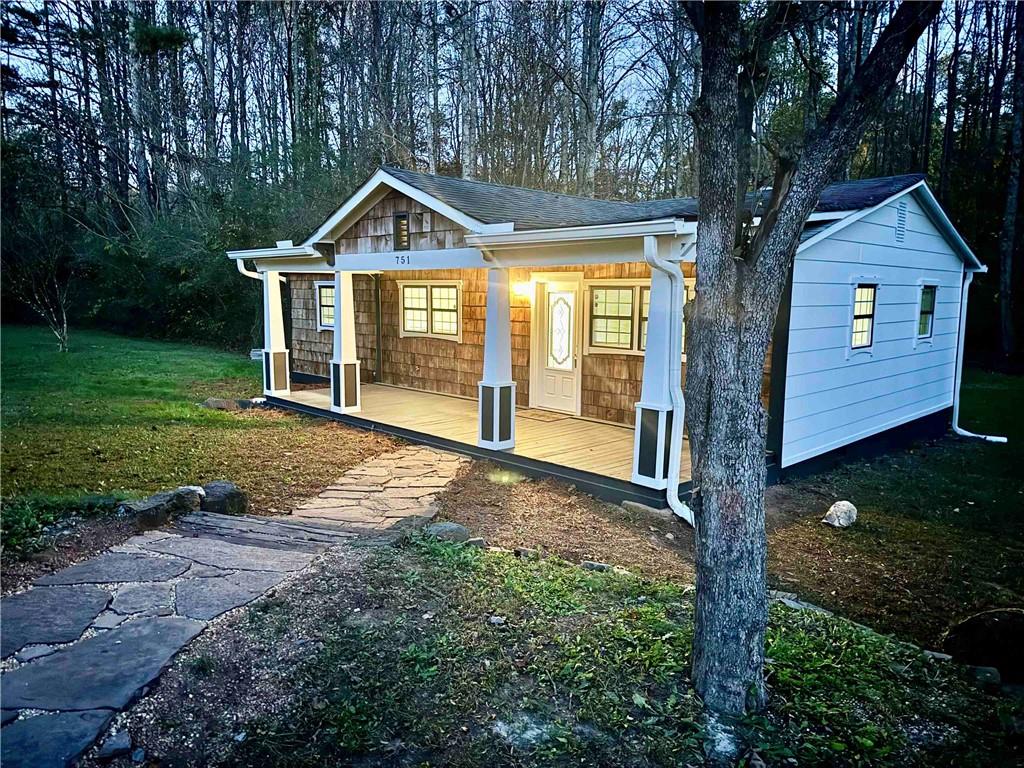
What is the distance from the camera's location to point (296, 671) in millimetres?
3109

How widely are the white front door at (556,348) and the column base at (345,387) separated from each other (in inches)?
109

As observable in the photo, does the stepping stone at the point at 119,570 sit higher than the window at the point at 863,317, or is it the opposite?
the window at the point at 863,317

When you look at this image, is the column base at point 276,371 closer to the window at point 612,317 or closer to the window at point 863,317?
the window at point 612,317

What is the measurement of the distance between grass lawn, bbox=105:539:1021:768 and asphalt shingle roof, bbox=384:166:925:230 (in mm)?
4974

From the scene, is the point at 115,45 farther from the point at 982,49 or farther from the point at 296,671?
the point at 982,49

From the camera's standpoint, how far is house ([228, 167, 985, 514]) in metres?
6.98

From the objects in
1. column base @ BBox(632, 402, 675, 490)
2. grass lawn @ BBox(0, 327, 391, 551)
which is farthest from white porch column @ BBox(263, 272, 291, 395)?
column base @ BBox(632, 402, 675, 490)

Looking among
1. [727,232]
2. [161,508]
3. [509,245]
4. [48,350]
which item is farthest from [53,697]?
[48,350]

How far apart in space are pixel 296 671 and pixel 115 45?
2247 cm

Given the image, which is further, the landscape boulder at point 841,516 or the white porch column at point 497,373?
the white porch column at point 497,373

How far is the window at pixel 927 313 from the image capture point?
10.7m

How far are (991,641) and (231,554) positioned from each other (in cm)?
483

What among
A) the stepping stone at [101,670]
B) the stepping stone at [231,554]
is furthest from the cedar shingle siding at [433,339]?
the stepping stone at [101,670]

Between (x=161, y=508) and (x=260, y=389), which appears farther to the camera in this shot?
(x=260, y=389)
